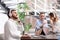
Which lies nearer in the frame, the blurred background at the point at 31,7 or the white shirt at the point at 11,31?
the white shirt at the point at 11,31

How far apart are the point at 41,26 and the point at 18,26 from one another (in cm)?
30

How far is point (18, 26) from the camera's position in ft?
9.38

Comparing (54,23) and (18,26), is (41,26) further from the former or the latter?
(18,26)

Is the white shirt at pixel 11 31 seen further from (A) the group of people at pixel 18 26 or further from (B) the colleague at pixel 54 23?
(B) the colleague at pixel 54 23

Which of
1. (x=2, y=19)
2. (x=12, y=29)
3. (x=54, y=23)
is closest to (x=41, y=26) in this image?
(x=54, y=23)

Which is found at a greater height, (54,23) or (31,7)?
(31,7)

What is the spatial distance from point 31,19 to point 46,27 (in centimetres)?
22

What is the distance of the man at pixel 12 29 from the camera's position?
2773 mm

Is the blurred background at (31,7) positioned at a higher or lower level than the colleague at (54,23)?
higher

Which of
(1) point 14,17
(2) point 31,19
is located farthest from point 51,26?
(1) point 14,17

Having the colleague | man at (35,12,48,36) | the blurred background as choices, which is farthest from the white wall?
the colleague

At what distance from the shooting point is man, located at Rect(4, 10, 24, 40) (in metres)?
2.77

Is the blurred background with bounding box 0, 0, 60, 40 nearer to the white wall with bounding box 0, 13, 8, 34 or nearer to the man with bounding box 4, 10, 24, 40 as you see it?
the white wall with bounding box 0, 13, 8, 34

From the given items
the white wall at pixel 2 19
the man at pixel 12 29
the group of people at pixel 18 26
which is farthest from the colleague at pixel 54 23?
the white wall at pixel 2 19
